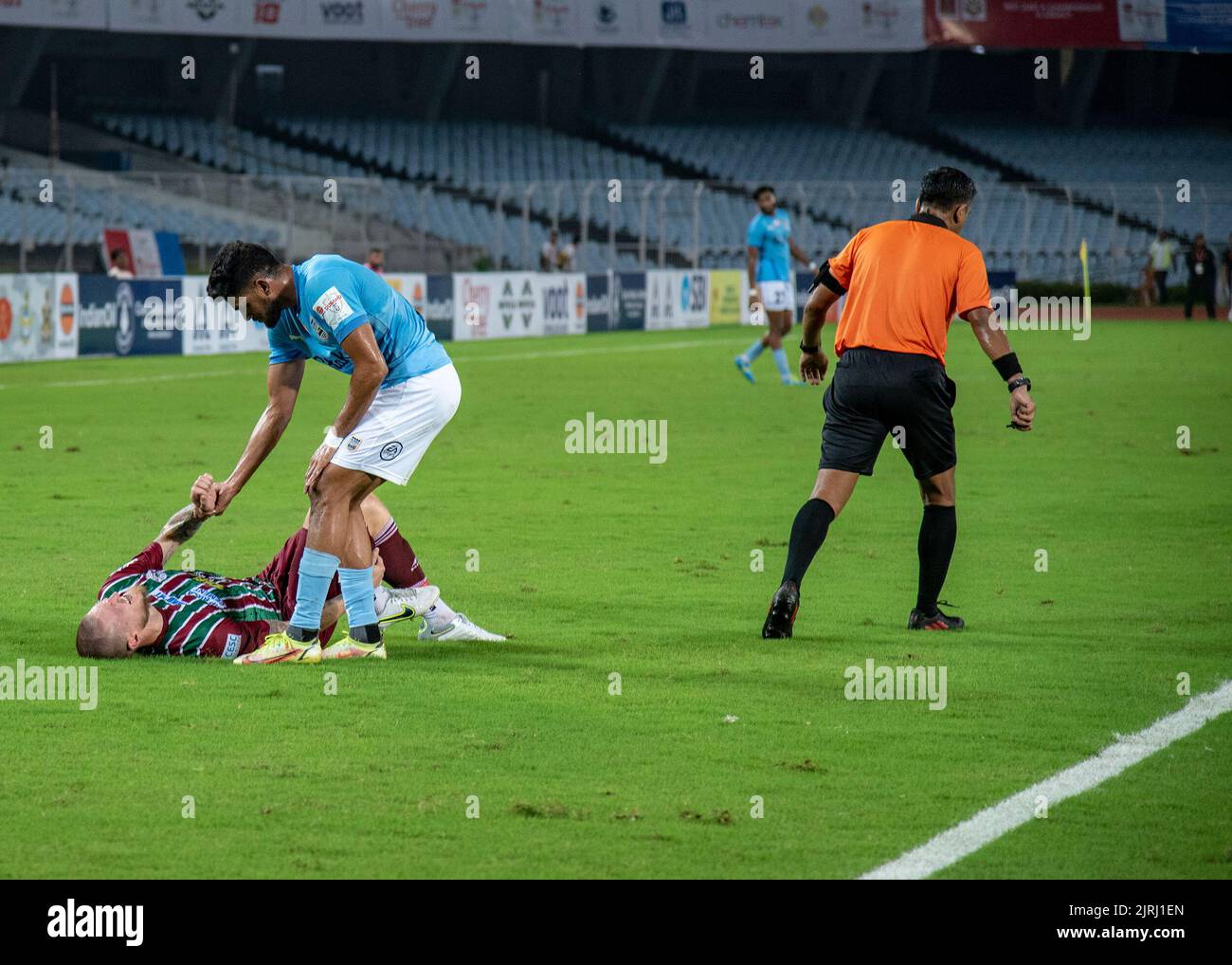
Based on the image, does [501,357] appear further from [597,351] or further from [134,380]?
[134,380]

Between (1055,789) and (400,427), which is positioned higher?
(400,427)

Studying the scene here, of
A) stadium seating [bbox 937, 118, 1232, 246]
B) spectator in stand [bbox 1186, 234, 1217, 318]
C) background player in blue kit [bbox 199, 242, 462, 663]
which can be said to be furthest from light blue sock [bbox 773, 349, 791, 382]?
stadium seating [bbox 937, 118, 1232, 246]

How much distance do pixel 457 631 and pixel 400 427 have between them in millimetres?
1211

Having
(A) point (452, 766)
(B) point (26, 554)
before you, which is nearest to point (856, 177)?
(B) point (26, 554)

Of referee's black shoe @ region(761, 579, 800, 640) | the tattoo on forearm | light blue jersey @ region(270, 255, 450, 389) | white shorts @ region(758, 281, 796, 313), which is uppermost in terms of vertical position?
white shorts @ region(758, 281, 796, 313)

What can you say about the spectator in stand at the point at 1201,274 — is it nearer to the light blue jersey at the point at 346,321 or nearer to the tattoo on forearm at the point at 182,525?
the light blue jersey at the point at 346,321

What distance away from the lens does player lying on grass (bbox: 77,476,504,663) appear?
788 centimetres

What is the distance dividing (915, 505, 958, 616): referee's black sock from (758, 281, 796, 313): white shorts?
1622 centimetres

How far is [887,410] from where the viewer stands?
8.42 metres

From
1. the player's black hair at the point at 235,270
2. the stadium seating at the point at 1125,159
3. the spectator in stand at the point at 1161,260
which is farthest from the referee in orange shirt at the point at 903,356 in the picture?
the stadium seating at the point at 1125,159

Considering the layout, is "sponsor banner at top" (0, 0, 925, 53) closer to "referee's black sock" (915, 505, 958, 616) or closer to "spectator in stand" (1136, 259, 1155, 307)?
"spectator in stand" (1136, 259, 1155, 307)

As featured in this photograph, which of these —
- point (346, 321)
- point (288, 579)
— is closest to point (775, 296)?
point (288, 579)
